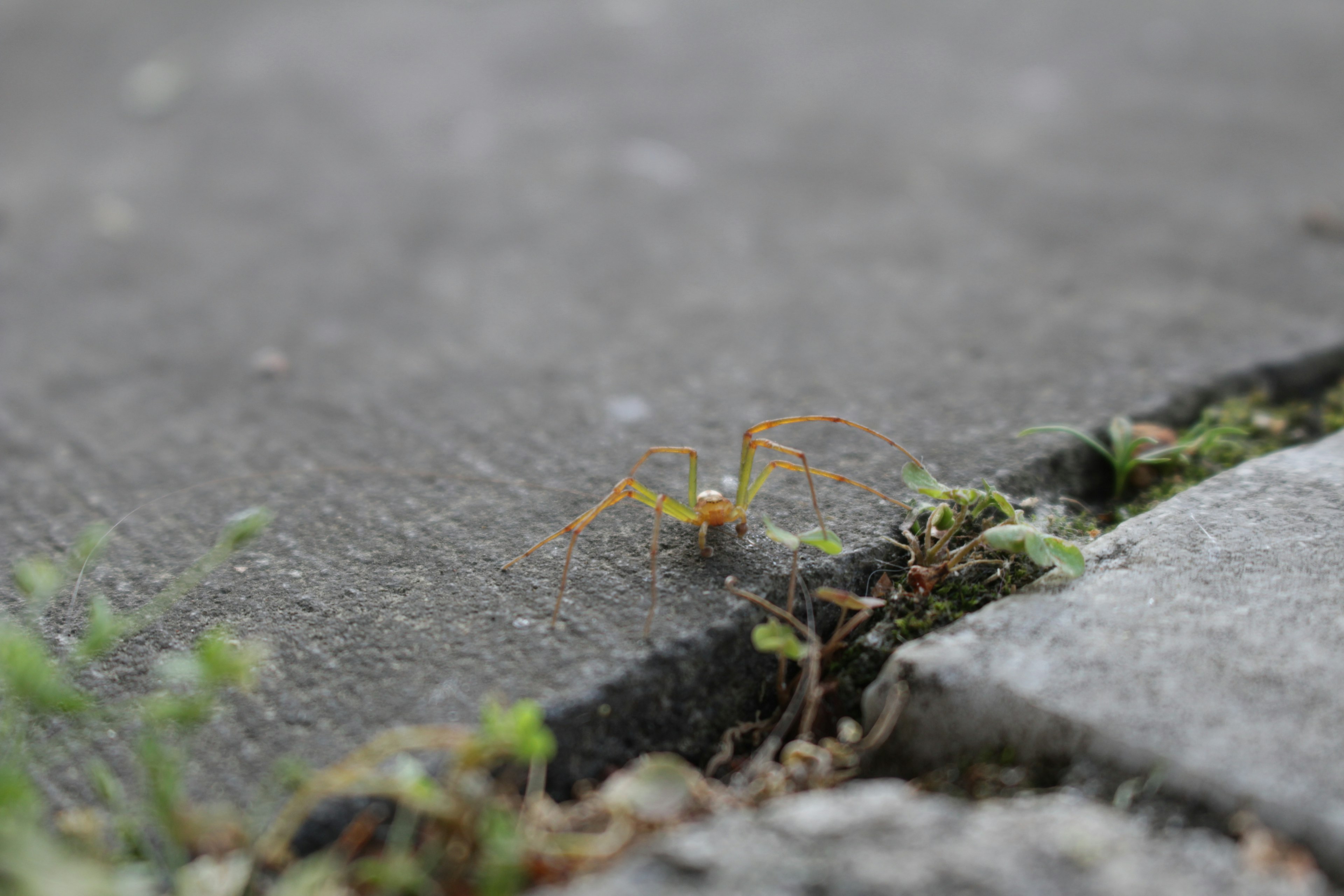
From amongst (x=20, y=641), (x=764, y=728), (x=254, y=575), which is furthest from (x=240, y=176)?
(x=764, y=728)

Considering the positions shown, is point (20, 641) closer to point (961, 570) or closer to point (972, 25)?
point (961, 570)

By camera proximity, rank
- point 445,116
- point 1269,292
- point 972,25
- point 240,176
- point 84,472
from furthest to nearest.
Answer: point 972,25 < point 445,116 < point 240,176 < point 1269,292 < point 84,472

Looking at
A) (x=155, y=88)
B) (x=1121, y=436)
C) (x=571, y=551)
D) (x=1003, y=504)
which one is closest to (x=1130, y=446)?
(x=1121, y=436)

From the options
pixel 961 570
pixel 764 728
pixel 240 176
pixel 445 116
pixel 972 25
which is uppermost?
pixel 972 25

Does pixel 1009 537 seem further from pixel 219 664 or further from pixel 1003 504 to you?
pixel 219 664

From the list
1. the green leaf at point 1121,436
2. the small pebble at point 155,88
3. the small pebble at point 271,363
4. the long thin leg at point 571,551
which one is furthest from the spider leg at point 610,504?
the small pebble at point 155,88

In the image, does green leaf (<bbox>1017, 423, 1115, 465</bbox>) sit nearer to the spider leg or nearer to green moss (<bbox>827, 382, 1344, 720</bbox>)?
green moss (<bbox>827, 382, 1344, 720</bbox>)
